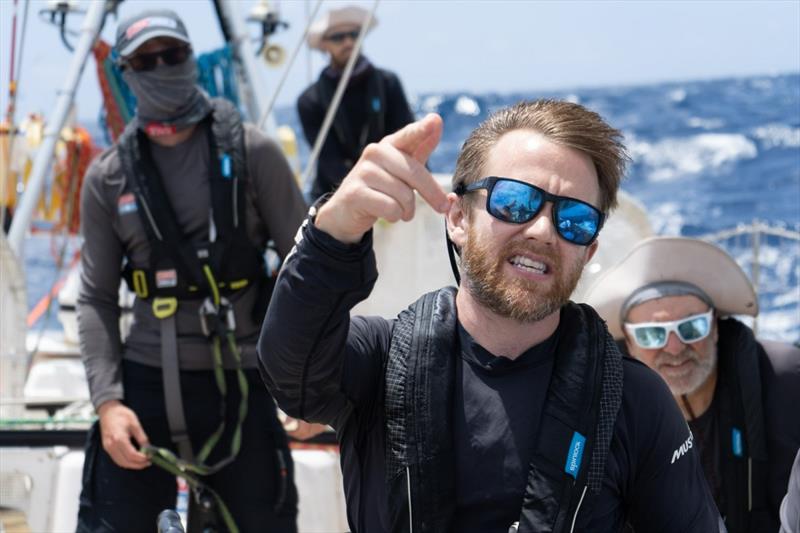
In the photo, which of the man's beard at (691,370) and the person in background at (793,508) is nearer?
the person in background at (793,508)

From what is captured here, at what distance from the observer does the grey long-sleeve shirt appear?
353cm

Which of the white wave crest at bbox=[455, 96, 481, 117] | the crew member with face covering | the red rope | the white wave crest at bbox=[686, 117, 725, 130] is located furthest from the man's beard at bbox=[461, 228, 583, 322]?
the white wave crest at bbox=[455, 96, 481, 117]

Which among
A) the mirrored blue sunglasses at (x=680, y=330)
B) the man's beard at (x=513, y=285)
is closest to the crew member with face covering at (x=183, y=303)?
the mirrored blue sunglasses at (x=680, y=330)

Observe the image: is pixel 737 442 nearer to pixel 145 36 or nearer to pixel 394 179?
pixel 394 179

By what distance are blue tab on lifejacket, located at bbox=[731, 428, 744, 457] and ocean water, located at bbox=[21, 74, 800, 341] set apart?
7297 millimetres

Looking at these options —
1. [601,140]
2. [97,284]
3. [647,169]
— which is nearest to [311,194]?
[97,284]

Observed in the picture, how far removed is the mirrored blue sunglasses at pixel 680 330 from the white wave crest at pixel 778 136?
23.1 meters

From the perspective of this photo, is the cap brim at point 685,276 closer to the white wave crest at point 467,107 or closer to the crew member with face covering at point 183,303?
the crew member with face covering at point 183,303

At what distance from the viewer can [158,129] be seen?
3574 millimetres

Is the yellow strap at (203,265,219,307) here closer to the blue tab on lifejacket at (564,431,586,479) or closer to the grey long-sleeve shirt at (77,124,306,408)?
the grey long-sleeve shirt at (77,124,306,408)

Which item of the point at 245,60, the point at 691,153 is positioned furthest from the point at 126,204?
the point at 691,153

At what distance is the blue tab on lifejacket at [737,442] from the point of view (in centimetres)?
317

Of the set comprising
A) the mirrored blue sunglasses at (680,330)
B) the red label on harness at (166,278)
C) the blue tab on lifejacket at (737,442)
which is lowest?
the blue tab on lifejacket at (737,442)

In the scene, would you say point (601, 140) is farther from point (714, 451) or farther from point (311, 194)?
point (311, 194)
